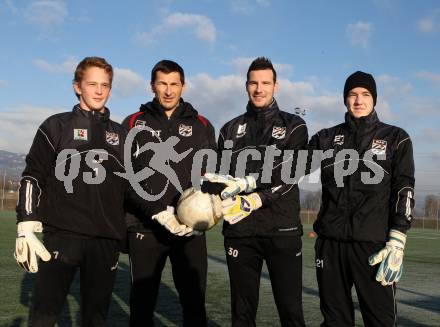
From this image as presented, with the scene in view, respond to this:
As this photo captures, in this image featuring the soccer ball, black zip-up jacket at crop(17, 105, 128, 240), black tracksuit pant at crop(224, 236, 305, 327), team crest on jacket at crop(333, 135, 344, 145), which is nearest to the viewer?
black zip-up jacket at crop(17, 105, 128, 240)

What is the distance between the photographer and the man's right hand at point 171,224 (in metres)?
4.15

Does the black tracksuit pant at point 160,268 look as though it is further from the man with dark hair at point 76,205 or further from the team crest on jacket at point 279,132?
the team crest on jacket at point 279,132

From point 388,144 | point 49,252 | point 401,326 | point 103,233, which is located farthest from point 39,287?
point 401,326

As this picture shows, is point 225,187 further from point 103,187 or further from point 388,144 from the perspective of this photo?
point 388,144

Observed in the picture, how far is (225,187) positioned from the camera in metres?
4.17

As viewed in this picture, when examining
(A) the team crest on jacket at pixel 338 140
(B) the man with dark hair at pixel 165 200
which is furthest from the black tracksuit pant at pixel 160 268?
(A) the team crest on jacket at pixel 338 140

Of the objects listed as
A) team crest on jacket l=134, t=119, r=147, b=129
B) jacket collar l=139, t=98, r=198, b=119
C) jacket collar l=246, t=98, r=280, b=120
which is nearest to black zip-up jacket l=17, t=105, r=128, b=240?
team crest on jacket l=134, t=119, r=147, b=129

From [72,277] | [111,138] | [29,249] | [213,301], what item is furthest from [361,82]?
[213,301]

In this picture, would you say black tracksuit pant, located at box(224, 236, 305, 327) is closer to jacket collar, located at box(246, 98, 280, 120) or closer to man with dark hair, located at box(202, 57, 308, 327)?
man with dark hair, located at box(202, 57, 308, 327)

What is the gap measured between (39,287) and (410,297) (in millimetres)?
6031

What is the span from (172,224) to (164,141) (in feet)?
2.65

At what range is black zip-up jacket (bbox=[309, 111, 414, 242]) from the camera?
402 centimetres

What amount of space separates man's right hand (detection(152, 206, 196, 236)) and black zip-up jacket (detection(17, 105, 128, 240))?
302 millimetres

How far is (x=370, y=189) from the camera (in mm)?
4113
